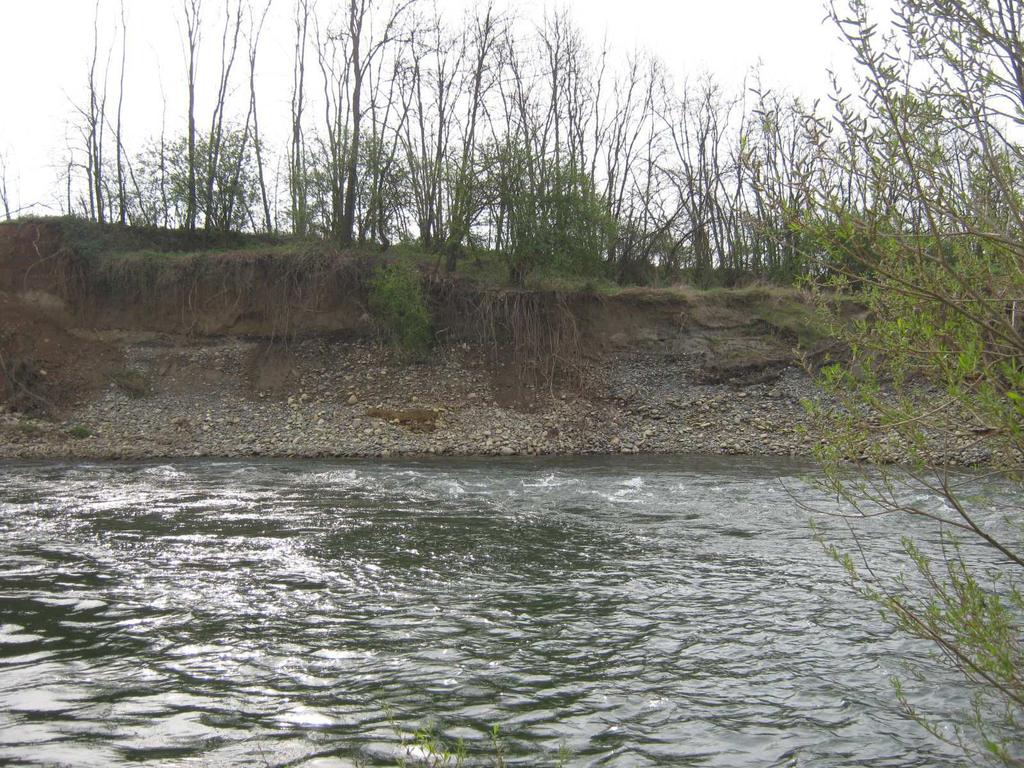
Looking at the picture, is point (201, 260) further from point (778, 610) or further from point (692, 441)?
point (778, 610)

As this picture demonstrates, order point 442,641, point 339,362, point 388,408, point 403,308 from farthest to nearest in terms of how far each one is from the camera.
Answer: point 339,362
point 403,308
point 388,408
point 442,641

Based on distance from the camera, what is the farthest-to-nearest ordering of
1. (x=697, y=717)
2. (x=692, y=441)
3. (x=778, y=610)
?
(x=692, y=441) < (x=778, y=610) < (x=697, y=717)

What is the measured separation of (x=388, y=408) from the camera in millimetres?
21875

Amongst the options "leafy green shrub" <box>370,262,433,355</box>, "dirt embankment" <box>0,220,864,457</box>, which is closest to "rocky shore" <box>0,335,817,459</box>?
"dirt embankment" <box>0,220,864,457</box>

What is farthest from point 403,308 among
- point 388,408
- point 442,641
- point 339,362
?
point 442,641

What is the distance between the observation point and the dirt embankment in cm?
2019

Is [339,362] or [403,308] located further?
[339,362]

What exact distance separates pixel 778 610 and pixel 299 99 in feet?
93.4

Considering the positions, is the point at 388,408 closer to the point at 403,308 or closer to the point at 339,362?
the point at 339,362

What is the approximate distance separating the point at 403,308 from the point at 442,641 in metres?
19.5


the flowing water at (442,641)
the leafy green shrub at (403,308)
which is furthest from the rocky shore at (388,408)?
the flowing water at (442,641)

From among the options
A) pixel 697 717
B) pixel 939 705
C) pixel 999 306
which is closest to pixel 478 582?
pixel 697 717

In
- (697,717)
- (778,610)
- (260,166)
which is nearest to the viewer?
(697,717)

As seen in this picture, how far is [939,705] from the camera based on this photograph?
4.47 meters
